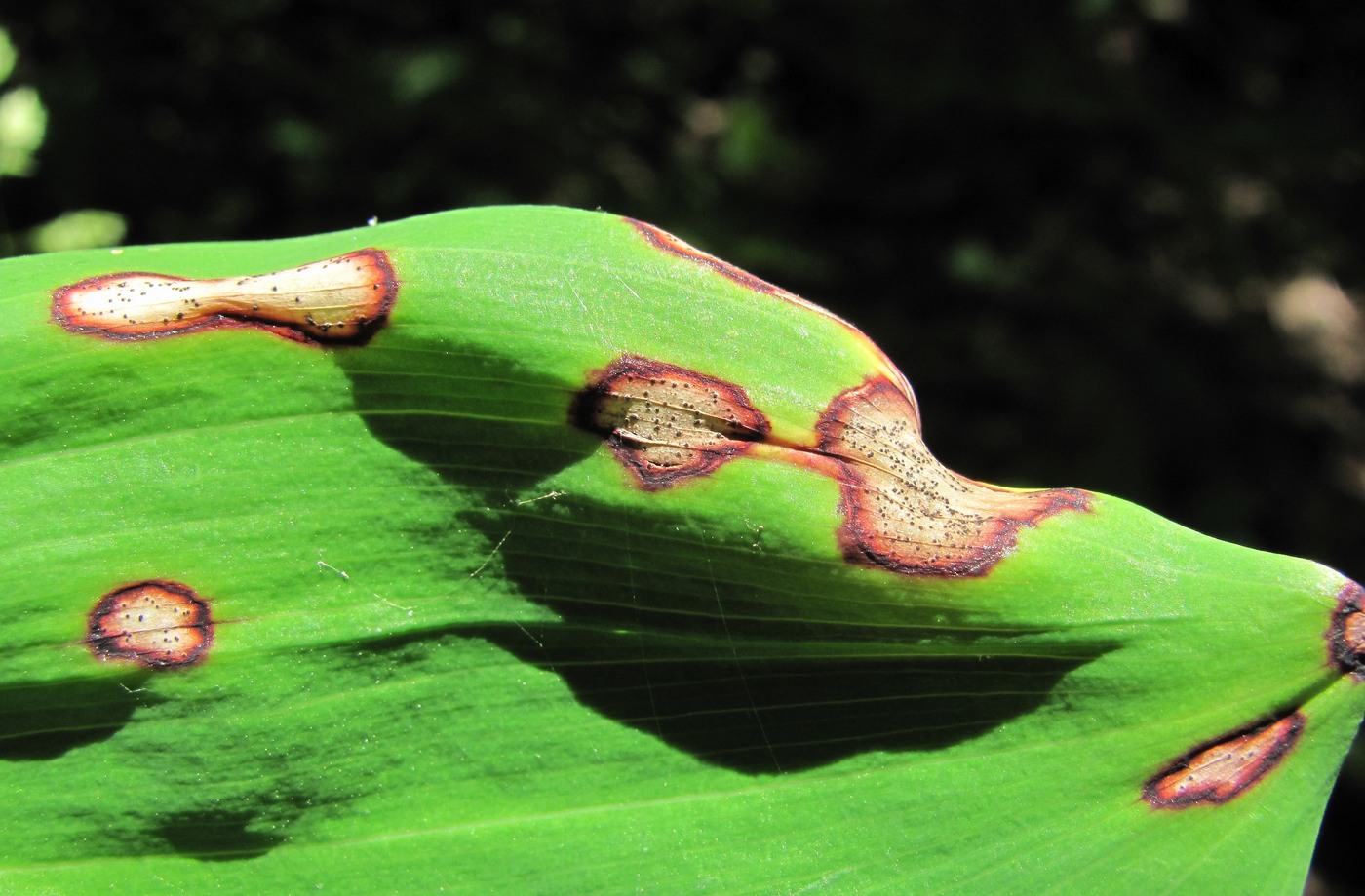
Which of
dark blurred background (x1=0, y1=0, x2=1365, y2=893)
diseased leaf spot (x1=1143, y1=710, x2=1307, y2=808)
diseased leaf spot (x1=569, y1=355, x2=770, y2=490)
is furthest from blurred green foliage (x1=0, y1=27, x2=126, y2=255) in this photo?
diseased leaf spot (x1=1143, y1=710, x2=1307, y2=808)

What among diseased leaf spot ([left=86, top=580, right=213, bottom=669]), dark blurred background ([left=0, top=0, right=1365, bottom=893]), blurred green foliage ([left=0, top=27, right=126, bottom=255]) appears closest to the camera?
diseased leaf spot ([left=86, top=580, right=213, bottom=669])

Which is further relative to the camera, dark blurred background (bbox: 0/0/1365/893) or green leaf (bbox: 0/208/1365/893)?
dark blurred background (bbox: 0/0/1365/893)

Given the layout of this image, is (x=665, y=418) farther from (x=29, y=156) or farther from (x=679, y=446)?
(x=29, y=156)

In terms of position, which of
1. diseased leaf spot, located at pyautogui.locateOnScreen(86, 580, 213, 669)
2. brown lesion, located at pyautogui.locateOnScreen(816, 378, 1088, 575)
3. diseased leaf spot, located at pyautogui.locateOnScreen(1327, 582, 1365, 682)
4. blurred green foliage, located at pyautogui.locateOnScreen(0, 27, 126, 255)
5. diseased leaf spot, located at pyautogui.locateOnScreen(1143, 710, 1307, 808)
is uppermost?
blurred green foliage, located at pyautogui.locateOnScreen(0, 27, 126, 255)

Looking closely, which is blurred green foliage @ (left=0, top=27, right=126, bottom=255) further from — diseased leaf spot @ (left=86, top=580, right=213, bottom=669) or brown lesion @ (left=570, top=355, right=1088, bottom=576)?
brown lesion @ (left=570, top=355, right=1088, bottom=576)

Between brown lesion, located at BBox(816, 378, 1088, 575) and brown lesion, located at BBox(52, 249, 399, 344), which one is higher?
brown lesion, located at BBox(52, 249, 399, 344)

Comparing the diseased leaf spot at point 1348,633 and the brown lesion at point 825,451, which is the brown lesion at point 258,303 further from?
the diseased leaf spot at point 1348,633

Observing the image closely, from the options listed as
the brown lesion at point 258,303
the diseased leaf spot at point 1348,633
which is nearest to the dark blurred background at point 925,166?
the brown lesion at point 258,303
